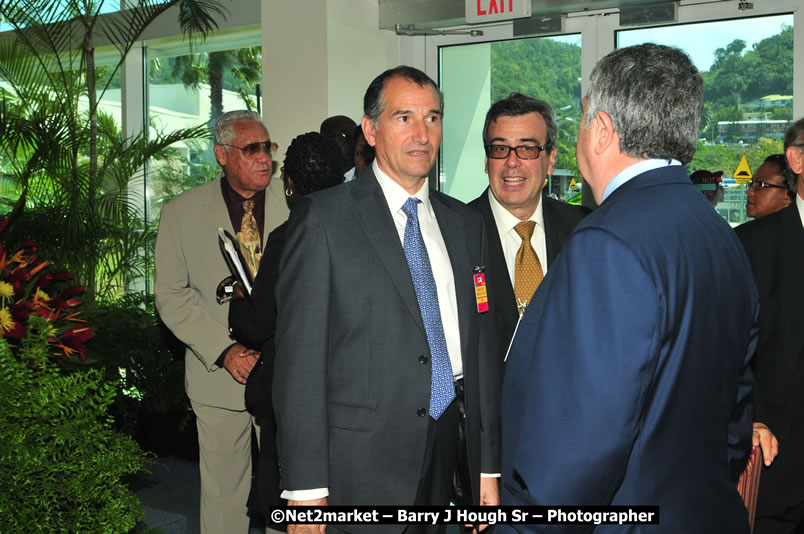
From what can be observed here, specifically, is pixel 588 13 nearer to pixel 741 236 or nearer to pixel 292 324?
pixel 741 236

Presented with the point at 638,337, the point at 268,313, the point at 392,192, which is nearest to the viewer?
the point at 638,337

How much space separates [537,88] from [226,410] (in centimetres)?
340

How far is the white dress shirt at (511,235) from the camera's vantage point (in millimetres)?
2666

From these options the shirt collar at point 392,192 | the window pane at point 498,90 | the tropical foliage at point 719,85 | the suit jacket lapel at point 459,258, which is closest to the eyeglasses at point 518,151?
the suit jacket lapel at point 459,258

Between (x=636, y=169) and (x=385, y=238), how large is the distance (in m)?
0.78

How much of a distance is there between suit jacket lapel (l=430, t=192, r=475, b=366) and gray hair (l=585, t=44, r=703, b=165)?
82 centimetres

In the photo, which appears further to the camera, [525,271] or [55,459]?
[525,271]

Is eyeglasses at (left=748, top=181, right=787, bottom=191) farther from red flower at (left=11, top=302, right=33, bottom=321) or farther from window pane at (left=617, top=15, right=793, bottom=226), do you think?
red flower at (left=11, top=302, right=33, bottom=321)

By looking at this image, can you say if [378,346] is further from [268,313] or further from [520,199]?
[520,199]

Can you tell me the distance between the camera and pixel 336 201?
2055 mm

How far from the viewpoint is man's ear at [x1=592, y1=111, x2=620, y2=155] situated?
56.9 inches

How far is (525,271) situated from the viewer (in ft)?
8.50

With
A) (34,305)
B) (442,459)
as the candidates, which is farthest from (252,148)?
(442,459)

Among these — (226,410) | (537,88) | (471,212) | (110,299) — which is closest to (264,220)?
(226,410)
